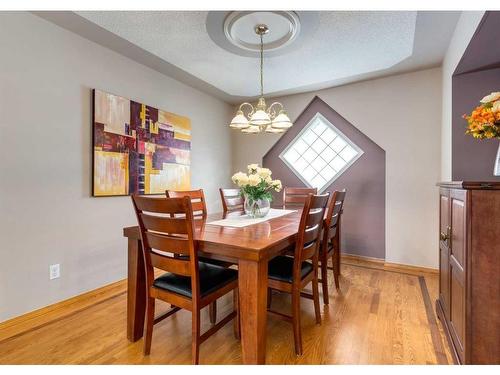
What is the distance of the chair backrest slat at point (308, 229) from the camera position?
1.57 meters

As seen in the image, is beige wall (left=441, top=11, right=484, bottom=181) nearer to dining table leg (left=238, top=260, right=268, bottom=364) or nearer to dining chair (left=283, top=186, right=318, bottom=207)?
dining chair (left=283, top=186, right=318, bottom=207)

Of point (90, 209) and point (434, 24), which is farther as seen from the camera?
point (90, 209)

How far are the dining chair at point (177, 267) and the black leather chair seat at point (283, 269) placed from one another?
278 mm

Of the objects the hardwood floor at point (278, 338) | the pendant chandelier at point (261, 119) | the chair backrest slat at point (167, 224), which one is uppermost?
the pendant chandelier at point (261, 119)

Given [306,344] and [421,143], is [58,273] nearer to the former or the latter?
[306,344]

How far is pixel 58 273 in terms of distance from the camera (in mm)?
2215

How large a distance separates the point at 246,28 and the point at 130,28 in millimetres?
952

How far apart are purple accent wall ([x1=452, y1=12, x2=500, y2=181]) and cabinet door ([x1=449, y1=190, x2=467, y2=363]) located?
102 centimetres

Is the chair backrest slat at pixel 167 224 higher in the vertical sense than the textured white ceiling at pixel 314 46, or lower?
lower

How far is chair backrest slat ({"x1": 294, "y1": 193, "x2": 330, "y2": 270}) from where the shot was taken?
1565mm

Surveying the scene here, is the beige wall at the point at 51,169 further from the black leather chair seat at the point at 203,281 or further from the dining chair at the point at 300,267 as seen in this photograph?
the dining chair at the point at 300,267

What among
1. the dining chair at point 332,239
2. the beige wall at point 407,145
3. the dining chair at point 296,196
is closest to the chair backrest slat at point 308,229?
the dining chair at point 332,239

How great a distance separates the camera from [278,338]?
1781 millimetres

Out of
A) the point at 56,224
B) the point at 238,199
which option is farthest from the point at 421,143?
the point at 56,224
